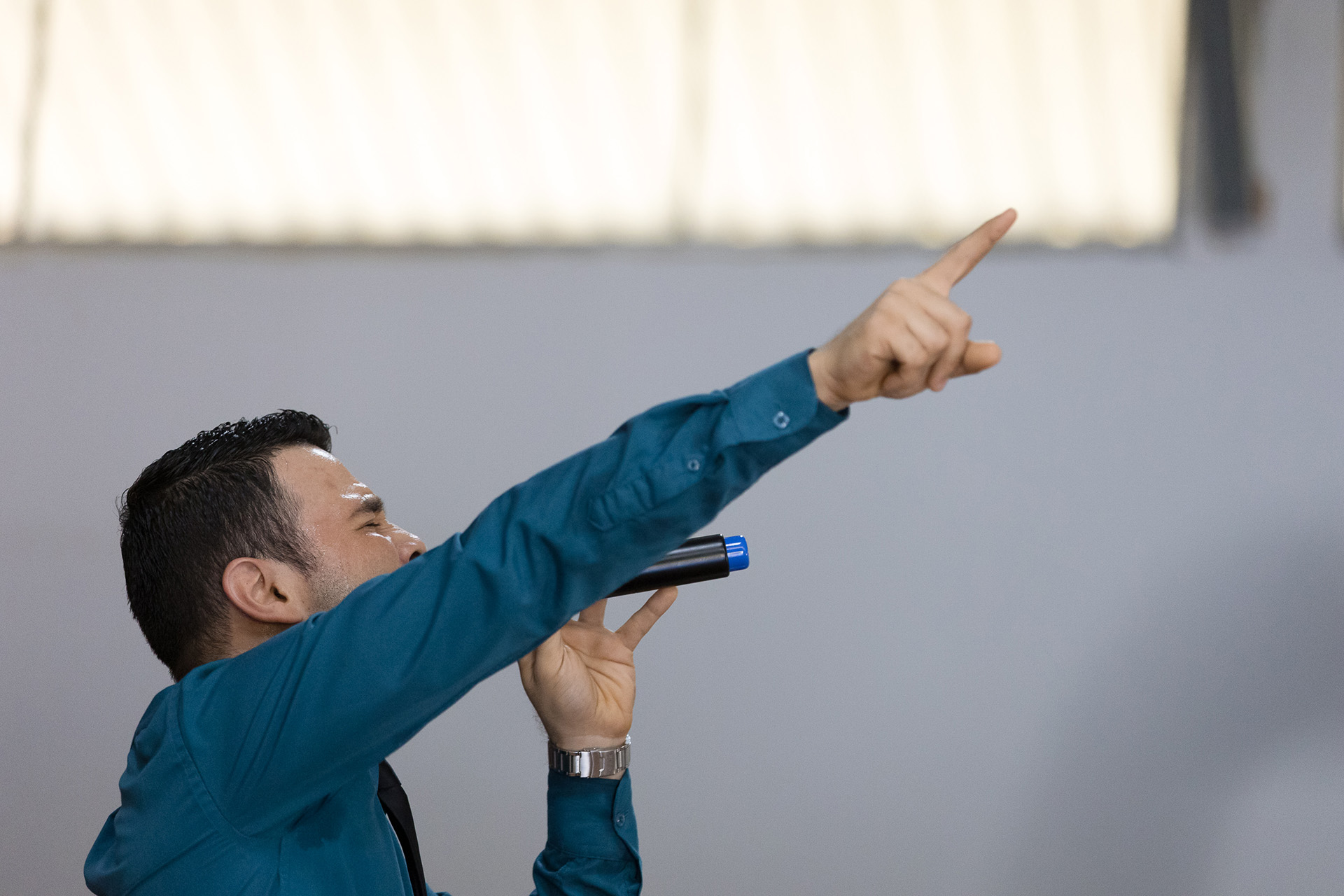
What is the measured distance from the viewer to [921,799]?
1.90m

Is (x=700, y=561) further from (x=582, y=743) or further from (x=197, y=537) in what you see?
(x=197, y=537)

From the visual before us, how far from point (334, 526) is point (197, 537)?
115mm

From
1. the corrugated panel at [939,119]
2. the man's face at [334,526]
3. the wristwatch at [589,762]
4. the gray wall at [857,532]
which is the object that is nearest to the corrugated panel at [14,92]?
the gray wall at [857,532]

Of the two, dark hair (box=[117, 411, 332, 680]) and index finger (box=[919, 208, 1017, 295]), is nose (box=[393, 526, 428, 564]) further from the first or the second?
index finger (box=[919, 208, 1017, 295])

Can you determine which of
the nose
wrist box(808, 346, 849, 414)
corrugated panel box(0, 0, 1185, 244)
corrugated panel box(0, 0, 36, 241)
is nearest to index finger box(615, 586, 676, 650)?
the nose

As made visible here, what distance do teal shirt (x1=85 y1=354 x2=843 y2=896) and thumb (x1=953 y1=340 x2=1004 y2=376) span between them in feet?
0.27

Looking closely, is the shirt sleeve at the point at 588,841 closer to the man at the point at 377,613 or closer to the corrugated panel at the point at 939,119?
the man at the point at 377,613

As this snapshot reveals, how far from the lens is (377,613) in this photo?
27.9 inches

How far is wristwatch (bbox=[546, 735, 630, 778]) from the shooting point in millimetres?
1103

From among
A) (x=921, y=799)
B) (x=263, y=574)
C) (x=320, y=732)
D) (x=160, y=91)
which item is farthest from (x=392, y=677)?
(x=160, y=91)

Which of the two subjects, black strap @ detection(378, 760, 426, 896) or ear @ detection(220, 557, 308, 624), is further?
black strap @ detection(378, 760, 426, 896)

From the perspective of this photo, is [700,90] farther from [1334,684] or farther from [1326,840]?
[1326,840]

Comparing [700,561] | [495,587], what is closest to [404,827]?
[700,561]

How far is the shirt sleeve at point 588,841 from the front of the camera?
1.09 m
